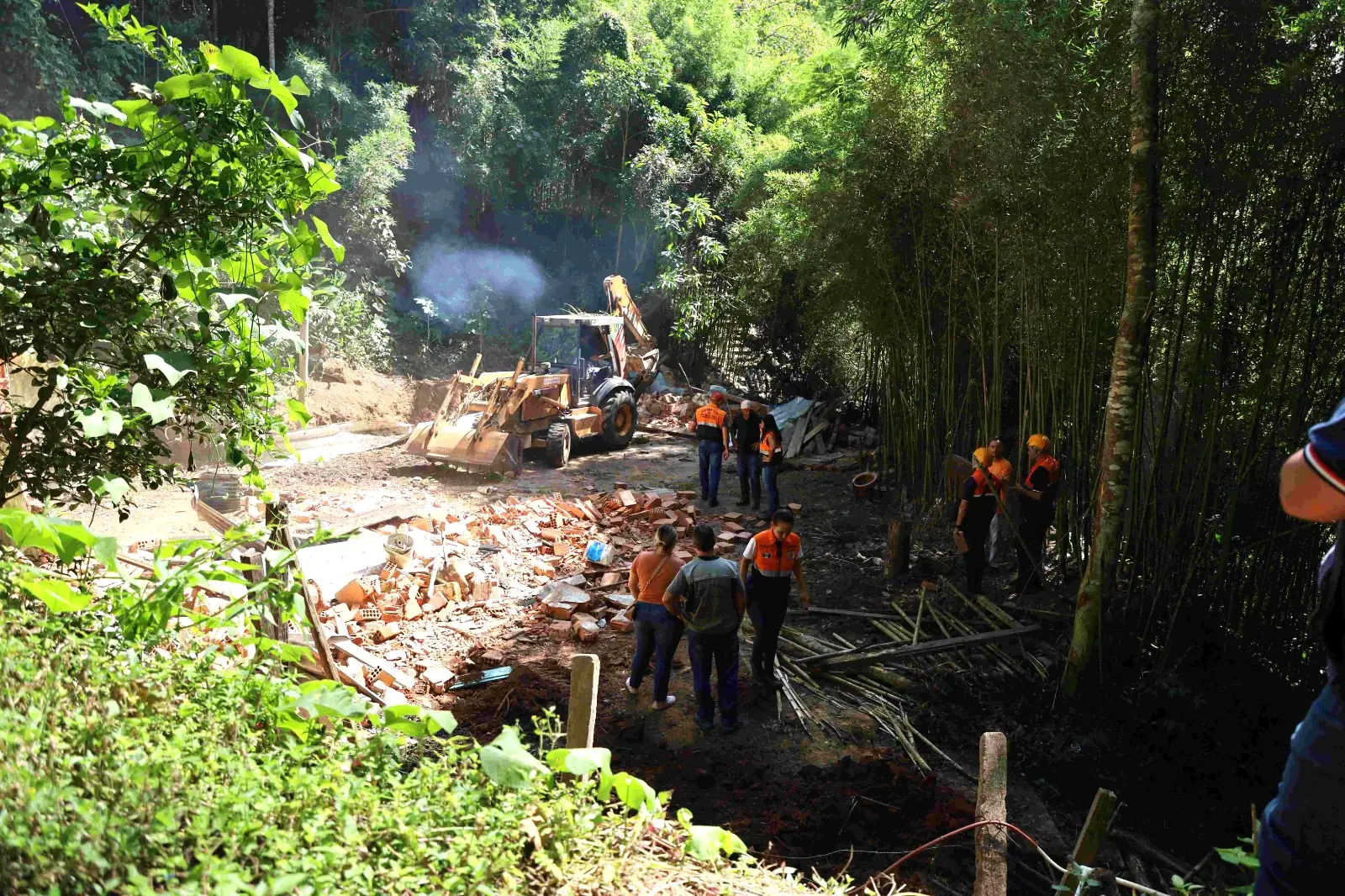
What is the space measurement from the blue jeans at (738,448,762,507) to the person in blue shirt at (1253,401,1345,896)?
917 centimetres

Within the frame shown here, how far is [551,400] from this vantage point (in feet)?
42.1

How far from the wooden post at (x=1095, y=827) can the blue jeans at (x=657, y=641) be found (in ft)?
10.3

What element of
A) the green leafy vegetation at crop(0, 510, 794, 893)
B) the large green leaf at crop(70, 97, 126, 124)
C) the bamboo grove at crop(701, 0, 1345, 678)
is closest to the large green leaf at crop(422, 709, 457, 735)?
the green leafy vegetation at crop(0, 510, 794, 893)

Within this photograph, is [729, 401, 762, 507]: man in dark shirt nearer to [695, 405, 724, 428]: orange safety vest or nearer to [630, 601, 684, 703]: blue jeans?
[695, 405, 724, 428]: orange safety vest

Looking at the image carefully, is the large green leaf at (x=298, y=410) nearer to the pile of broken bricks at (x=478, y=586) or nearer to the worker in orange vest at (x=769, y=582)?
the pile of broken bricks at (x=478, y=586)

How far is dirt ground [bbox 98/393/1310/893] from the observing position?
4.85 m

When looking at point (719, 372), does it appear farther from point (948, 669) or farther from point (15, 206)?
point (15, 206)

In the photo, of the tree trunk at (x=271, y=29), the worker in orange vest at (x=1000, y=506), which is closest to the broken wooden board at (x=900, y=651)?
the worker in orange vest at (x=1000, y=506)

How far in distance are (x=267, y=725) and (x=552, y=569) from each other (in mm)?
6448

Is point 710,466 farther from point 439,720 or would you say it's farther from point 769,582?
point 439,720

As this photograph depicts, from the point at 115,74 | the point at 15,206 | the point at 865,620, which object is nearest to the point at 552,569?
the point at 865,620

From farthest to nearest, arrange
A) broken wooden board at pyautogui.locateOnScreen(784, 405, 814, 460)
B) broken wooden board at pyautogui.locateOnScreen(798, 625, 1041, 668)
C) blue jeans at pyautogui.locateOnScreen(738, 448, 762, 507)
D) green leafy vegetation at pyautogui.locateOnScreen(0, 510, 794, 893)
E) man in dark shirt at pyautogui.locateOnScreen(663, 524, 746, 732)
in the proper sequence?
1. broken wooden board at pyautogui.locateOnScreen(784, 405, 814, 460)
2. blue jeans at pyautogui.locateOnScreen(738, 448, 762, 507)
3. broken wooden board at pyautogui.locateOnScreen(798, 625, 1041, 668)
4. man in dark shirt at pyautogui.locateOnScreen(663, 524, 746, 732)
5. green leafy vegetation at pyautogui.locateOnScreen(0, 510, 794, 893)

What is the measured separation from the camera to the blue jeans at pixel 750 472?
11273mm

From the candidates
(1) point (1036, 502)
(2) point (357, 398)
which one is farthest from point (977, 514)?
(2) point (357, 398)
